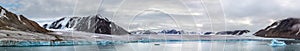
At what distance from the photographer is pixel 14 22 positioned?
113062 millimetres

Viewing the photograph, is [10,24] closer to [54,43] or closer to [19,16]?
[19,16]

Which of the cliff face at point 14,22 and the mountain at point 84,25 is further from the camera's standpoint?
the mountain at point 84,25

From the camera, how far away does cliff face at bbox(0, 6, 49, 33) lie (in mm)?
107000

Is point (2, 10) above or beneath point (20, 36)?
above

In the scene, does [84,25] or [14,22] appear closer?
[14,22]

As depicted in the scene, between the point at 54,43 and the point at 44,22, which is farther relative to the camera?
the point at 44,22

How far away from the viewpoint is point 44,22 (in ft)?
497

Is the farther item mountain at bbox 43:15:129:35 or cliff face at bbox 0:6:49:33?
mountain at bbox 43:15:129:35

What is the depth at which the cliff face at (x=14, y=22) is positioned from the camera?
107000 mm

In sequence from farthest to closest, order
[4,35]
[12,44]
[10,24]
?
[10,24] → [4,35] → [12,44]

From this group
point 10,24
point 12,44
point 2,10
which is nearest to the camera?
point 12,44

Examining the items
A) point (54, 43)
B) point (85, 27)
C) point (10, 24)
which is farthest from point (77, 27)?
point (54, 43)

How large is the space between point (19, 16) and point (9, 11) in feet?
12.2

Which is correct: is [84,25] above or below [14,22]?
below
